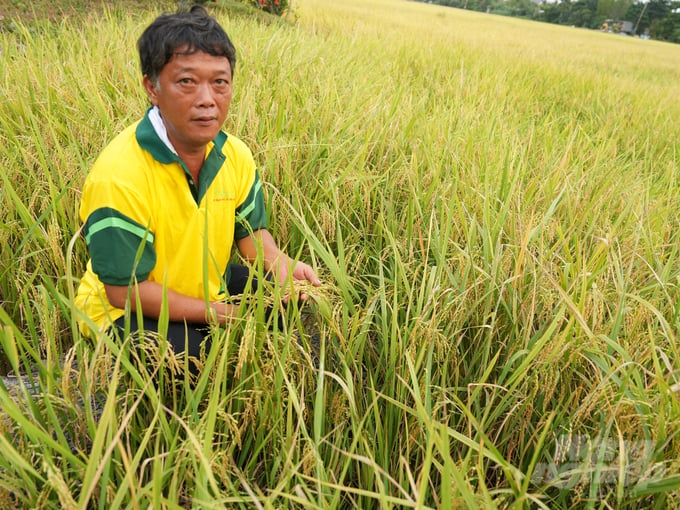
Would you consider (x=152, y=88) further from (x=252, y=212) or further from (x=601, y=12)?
(x=601, y=12)

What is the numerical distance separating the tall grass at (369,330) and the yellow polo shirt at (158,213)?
12 cm

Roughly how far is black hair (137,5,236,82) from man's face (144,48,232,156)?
0.5 inches

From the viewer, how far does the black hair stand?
3.09 feet

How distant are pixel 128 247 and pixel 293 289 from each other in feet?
1.17

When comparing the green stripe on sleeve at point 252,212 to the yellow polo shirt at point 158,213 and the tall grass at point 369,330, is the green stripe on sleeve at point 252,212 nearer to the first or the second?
the yellow polo shirt at point 158,213

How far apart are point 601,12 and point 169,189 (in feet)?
204

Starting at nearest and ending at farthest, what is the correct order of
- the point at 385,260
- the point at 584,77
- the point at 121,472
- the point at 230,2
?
1. the point at 121,472
2. the point at 385,260
3. the point at 584,77
4. the point at 230,2

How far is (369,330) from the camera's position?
0.93m

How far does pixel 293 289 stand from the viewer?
0.86m

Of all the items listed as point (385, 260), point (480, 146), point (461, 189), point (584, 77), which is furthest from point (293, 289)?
point (584, 77)

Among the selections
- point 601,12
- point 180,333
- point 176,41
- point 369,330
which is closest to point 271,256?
point 180,333

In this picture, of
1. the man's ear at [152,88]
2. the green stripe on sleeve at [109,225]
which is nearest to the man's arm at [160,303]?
the green stripe on sleeve at [109,225]

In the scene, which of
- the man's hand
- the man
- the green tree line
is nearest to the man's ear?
the man

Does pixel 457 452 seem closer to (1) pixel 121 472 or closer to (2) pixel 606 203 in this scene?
(1) pixel 121 472
